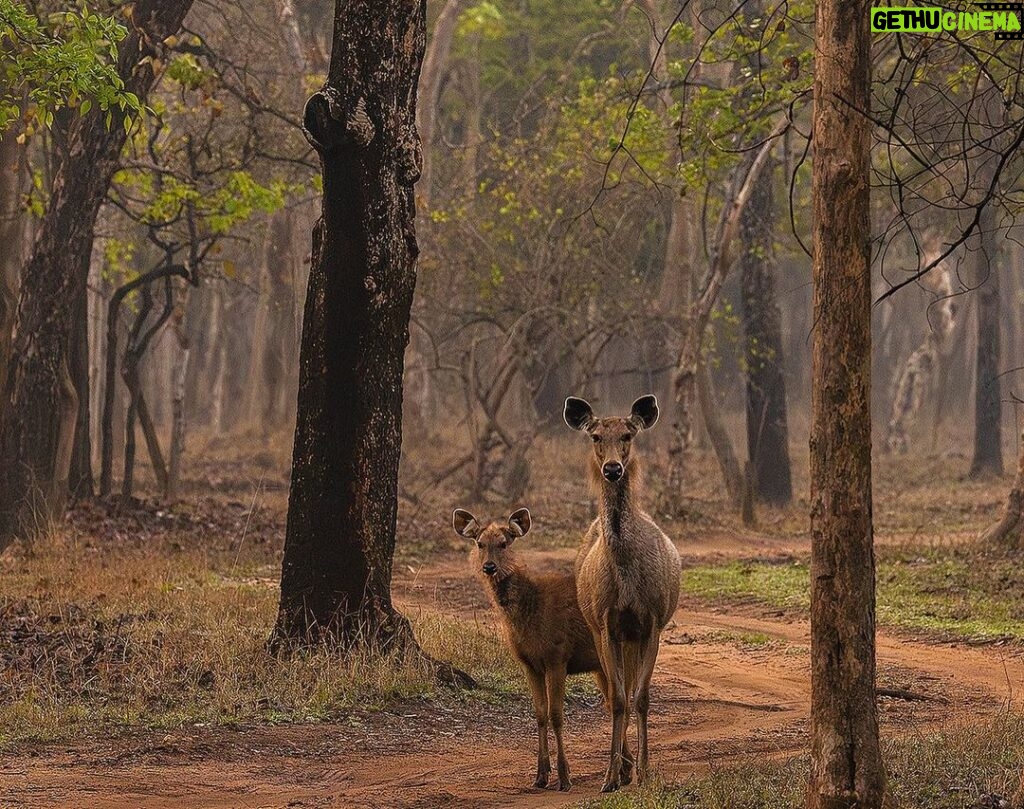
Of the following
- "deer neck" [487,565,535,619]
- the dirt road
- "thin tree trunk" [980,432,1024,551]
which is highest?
"thin tree trunk" [980,432,1024,551]

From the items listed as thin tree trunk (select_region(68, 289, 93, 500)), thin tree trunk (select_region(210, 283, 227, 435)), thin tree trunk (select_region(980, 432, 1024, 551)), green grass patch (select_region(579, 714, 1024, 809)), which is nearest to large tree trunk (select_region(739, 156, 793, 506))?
thin tree trunk (select_region(980, 432, 1024, 551))

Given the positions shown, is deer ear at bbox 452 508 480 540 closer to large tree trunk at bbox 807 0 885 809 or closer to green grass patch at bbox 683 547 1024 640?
large tree trunk at bbox 807 0 885 809

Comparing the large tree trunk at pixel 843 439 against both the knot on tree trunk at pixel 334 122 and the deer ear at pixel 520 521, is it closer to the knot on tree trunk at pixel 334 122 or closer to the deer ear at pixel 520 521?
the deer ear at pixel 520 521

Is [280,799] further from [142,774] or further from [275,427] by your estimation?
[275,427]

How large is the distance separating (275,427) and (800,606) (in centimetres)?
2312

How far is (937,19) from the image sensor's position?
8.07 m

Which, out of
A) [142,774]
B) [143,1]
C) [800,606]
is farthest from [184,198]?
[142,774]

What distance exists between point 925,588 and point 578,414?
882 cm

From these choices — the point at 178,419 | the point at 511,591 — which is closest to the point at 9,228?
the point at 178,419

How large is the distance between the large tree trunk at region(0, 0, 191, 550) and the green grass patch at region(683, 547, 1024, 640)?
774 centimetres

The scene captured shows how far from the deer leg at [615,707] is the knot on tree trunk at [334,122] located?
4.86 meters

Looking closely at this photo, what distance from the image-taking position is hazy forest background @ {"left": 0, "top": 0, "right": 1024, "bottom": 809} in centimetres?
948

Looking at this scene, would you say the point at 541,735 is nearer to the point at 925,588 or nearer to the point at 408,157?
the point at 408,157

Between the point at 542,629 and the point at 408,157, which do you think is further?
the point at 408,157
